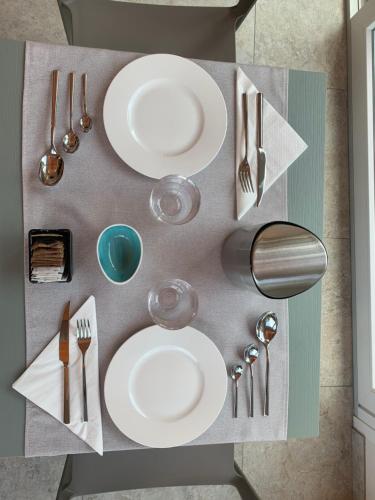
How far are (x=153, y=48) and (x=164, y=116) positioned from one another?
1.01 ft

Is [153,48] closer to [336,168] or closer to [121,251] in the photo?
[121,251]

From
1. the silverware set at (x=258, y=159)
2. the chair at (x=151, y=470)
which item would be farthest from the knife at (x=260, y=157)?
the chair at (x=151, y=470)

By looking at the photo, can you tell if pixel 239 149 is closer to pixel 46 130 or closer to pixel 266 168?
pixel 266 168

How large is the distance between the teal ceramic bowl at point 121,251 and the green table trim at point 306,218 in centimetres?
33

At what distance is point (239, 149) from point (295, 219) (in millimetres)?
184

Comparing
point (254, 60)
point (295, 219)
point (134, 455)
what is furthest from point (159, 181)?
point (254, 60)

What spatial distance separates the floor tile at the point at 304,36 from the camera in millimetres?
1477

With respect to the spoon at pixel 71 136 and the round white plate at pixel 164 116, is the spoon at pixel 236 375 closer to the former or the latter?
the round white plate at pixel 164 116

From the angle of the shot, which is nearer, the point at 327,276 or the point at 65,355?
the point at 65,355

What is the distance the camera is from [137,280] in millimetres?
803

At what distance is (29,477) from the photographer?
4.38 ft

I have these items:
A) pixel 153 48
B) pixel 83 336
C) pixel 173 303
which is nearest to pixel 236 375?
pixel 173 303

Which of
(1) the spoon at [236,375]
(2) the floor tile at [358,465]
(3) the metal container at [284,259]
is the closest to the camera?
(3) the metal container at [284,259]

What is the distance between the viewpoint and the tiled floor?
1467mm
